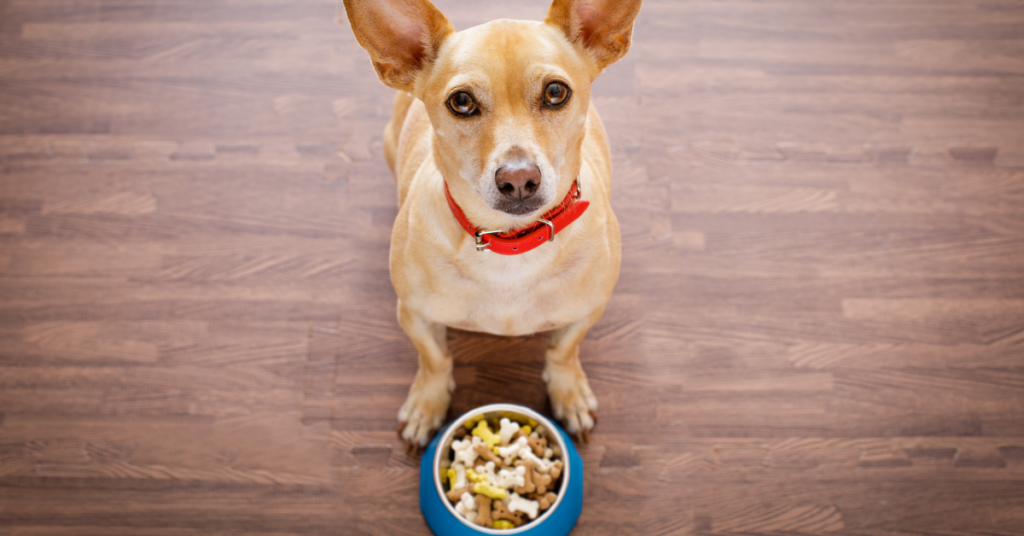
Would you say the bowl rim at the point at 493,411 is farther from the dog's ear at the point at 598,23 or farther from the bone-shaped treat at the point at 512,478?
the dog's ear at the point at 598,23

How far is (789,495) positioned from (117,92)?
12.0ft

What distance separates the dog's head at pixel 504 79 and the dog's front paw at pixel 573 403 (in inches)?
42.6

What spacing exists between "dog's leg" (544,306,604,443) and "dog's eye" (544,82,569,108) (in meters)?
1.07

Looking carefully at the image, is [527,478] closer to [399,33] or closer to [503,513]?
[503,513]

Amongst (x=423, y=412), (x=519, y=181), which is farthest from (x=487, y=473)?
(x=519, y=181)

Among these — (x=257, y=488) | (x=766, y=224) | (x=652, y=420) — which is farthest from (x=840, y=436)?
(x=257, y=488)

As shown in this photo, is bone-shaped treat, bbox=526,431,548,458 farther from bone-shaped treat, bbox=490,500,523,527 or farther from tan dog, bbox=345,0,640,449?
tan dog, bbox=345,0,640,449

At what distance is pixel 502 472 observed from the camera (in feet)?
6.84

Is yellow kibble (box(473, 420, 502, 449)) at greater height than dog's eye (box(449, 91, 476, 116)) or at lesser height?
lesser

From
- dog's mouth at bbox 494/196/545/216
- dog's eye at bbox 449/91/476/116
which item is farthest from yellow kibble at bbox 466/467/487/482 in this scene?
dog's eye at bbox 449/91/476/116

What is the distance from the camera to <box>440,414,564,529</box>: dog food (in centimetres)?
205

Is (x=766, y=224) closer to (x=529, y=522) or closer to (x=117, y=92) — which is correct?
(x=529, y=522)

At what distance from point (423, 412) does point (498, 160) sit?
136cm

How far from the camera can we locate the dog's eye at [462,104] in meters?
1.45
